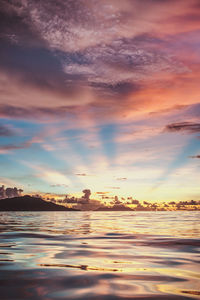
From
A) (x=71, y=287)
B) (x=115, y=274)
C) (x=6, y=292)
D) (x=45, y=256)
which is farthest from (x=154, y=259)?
(x=6, y=292)

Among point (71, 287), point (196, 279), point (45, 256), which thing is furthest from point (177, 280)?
point (45, 256)

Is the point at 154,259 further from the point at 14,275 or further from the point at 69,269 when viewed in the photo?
the point at 14,275

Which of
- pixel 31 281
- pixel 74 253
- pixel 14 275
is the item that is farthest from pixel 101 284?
pixel 74 253

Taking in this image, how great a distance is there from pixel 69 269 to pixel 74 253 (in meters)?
3.00

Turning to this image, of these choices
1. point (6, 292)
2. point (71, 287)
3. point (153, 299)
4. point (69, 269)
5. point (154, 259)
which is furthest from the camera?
point (154, 259)

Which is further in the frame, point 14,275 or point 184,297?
point 14,275

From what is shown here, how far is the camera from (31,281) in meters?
5.93

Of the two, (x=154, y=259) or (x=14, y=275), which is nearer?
(x=14, y=275)

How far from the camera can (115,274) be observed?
6652mm

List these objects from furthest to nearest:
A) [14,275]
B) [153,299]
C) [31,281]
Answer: [14,275], [31,281], [153,299]

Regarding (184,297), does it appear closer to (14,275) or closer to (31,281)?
(31,281)

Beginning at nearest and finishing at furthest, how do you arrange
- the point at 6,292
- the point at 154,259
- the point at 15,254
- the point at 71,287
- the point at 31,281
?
the point at 6,292 → the point at 71,287 → the point at 31,281 → the point at 154,259 → the point at 15,254

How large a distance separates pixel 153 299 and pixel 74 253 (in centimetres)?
583

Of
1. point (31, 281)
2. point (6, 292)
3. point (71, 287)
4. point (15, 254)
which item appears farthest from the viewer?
point (15, 254)
